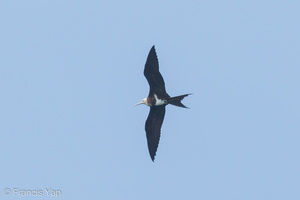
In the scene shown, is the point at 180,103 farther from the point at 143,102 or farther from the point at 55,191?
the point at 55,191

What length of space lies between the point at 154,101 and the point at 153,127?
3.85ft

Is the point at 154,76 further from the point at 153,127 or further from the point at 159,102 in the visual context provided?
the point at 153,127

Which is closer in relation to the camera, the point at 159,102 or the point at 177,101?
the point at 177,101

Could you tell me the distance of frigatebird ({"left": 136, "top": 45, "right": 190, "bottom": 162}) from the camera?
28359 millimetres

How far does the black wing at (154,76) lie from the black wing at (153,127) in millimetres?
930

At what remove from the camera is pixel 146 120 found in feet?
97.0

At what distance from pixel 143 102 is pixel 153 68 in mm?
1721

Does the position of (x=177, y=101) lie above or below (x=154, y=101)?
below

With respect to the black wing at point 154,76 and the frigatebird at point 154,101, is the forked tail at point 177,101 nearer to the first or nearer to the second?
the frigatebird at point 154,101

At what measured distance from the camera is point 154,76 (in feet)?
93.5

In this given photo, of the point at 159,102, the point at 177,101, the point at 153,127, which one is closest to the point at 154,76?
the point at 159,102

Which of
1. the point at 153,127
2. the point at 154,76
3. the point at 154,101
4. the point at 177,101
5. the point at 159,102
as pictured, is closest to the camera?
the point at 177,101

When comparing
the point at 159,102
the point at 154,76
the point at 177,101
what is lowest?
the point at 177,101

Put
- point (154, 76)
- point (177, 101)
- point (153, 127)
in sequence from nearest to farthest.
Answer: point (177, 101), point (154, 76), point (153, 127)
